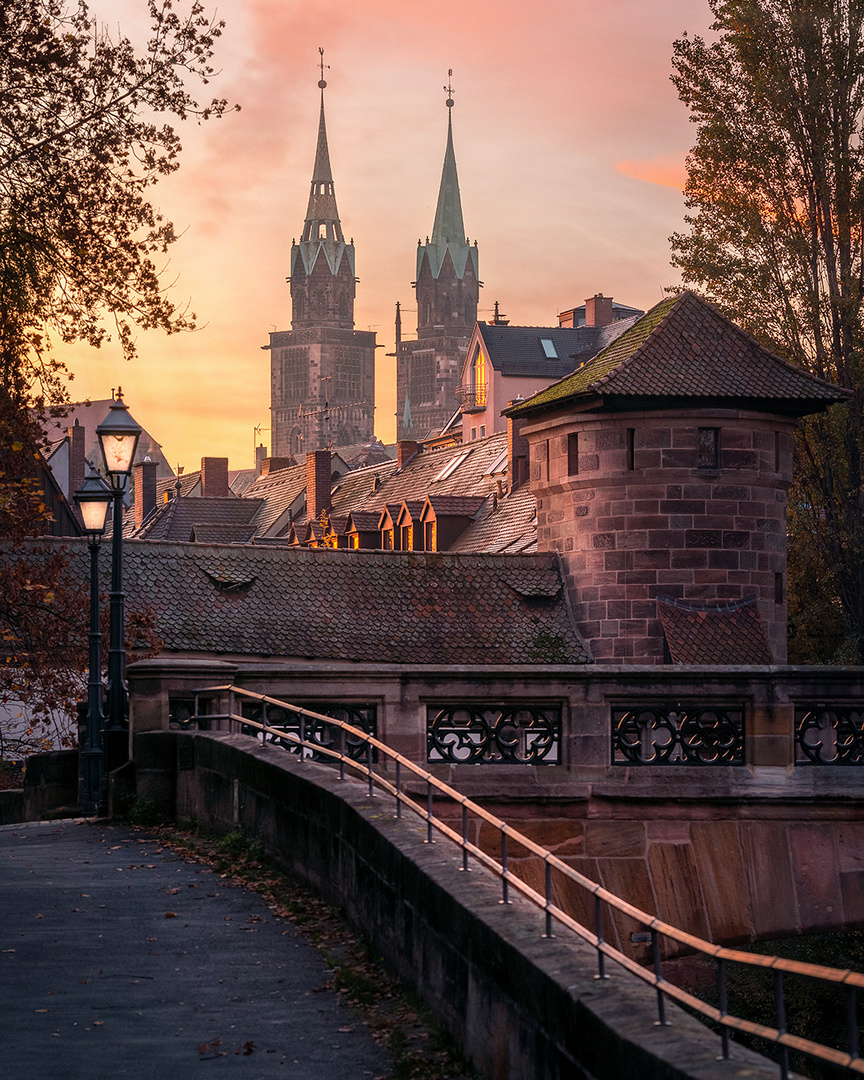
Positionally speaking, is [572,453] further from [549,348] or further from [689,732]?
[549,348]

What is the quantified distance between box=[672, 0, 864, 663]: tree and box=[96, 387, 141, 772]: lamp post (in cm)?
2039

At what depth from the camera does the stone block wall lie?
31.3m

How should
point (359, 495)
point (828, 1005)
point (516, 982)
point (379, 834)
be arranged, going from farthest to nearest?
1. point (359, 495)
2. point (828, 1005)
3. point (379, 834)
4. point (516, 982)

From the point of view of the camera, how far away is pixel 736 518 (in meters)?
31.6

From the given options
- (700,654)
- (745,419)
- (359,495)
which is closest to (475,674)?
(700,654)

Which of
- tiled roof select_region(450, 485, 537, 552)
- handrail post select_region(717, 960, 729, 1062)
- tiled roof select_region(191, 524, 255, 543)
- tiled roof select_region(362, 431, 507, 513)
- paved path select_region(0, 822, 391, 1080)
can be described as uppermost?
tiled roof select_region(362, 431, 507, 513)

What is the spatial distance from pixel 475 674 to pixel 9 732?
69.3 ft

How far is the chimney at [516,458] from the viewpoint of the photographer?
51.7 meters

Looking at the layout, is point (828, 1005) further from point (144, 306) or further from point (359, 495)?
point (359, 495)

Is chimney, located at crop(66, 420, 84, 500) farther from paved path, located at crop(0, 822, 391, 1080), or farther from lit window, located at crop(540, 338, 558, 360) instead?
paved path, located at crop(0, 822, 391, 1080)

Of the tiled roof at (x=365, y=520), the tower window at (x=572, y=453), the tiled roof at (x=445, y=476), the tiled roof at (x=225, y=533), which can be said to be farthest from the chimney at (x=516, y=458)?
the tiled roof at (x=225, y=533)

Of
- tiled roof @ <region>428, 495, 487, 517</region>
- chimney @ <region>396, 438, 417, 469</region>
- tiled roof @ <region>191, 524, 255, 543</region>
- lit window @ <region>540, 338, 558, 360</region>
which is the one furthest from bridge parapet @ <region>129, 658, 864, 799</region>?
lit window @ <region>540, 338, 558, 360</region>

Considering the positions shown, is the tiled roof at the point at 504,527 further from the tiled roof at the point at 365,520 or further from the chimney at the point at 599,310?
the chimney at the point at 599,310

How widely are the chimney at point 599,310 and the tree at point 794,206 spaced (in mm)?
59566
